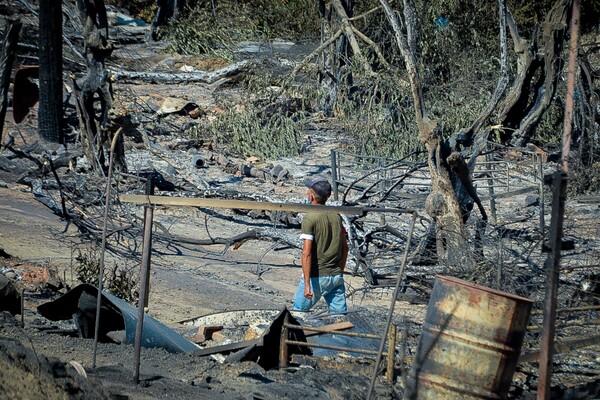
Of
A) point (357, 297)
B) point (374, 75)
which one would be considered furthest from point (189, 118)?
point (357, 297)

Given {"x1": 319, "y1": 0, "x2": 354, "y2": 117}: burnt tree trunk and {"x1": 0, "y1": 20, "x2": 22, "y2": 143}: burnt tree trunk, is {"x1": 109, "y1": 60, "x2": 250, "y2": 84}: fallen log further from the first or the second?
{"x1": 0, "y1": 20, "x2": 22, "y2": 143}: burnt tree trunk

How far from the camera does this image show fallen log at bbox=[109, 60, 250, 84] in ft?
62.5

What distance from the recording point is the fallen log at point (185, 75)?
62.5ft

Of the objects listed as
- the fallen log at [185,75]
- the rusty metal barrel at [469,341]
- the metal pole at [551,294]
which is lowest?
the rusty metal barrel at [469,341]

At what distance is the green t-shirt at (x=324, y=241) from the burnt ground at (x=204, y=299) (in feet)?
1.61

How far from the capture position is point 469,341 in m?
4.47

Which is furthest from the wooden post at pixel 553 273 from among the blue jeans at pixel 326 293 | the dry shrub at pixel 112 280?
the dry shrub at pixel 112 280

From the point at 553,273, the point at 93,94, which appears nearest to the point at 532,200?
the point at 93,94

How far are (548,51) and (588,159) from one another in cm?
323

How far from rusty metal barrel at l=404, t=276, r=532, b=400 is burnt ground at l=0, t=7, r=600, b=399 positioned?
761 millimetres

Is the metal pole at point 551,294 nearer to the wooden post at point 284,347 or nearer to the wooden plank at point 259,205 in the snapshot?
the wooden plank at point 259,205

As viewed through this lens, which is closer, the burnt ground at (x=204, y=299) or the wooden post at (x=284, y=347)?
the burnt ground at (x=204, y=299)

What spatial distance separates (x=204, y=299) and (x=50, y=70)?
7.48 metres

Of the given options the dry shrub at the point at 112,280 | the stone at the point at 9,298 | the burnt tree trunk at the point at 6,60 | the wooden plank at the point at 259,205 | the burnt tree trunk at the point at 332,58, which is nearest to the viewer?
the wooden plank at the point at 259,205
